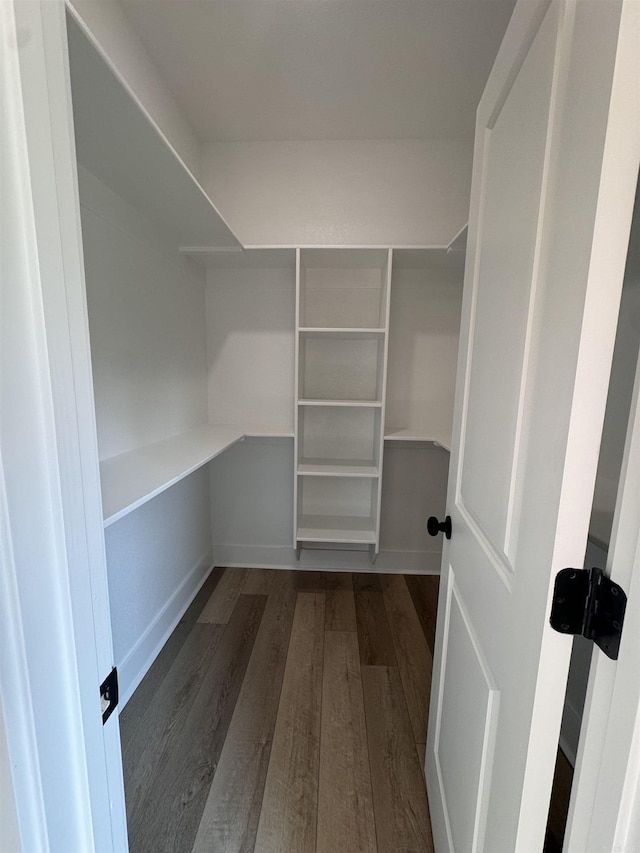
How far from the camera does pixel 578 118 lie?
522 mm

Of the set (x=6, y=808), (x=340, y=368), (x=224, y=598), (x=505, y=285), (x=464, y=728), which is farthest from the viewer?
(x=340, y=368)

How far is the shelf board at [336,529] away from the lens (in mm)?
2232

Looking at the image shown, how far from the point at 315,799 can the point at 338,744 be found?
202 millimetres

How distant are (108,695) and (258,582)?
1.96 m

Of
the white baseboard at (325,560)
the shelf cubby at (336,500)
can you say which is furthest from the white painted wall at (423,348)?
the white baseboard at (325,560)

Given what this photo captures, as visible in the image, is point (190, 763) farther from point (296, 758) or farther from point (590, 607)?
point (590, 607)

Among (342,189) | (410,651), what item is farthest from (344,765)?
(342,189)

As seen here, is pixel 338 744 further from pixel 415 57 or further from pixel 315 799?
pixel 415 57

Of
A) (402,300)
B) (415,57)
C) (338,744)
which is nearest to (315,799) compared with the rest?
(338,744)

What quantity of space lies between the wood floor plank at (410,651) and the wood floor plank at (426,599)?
3 centimetres

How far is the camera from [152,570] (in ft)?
5.88

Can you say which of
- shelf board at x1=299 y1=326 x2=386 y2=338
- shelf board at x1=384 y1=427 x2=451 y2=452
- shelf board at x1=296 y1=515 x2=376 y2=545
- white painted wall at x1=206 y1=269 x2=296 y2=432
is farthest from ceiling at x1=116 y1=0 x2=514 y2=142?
shelf board at x1=296 y1=515 x2=376 y2=545

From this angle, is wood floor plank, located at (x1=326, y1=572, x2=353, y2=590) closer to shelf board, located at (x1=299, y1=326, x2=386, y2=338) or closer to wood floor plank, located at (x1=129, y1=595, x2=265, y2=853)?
wood floor plank, located at (x1=129, y1=595, x2=265, y2=853)

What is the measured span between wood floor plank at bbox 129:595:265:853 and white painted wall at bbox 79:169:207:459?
1.13 meters
